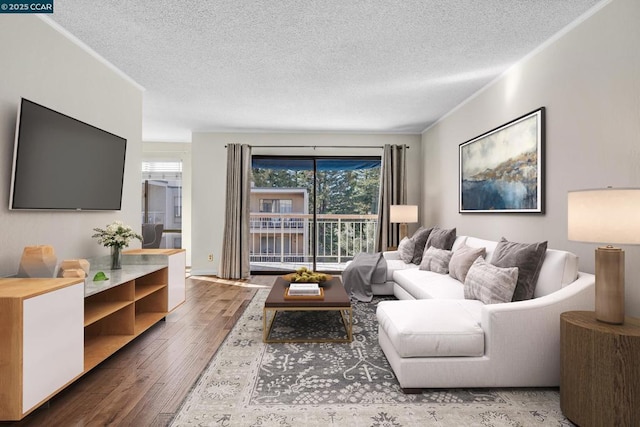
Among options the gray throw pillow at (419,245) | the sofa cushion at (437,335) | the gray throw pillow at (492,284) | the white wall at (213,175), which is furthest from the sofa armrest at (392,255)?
the sofa cushion at (437,335)

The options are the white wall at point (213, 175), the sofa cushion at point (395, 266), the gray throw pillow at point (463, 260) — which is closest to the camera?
the gray throw pillow at point (463, 260)

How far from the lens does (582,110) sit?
2510 mm

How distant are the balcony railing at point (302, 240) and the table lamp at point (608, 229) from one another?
4.76 m

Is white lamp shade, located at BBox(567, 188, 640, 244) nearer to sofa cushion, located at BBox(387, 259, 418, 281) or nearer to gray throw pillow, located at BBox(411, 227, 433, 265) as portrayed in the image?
sofa cushion, located at BBox(387, 259, 418, 281)

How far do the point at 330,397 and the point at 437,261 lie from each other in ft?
7.66

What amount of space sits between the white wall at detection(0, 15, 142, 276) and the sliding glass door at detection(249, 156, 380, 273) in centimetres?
274

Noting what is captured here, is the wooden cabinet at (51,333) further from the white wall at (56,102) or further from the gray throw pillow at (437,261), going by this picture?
the gray throw pillow at (437,261)

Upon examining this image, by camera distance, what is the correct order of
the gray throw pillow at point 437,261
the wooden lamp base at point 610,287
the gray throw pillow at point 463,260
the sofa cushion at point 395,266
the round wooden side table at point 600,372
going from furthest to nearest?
the sofa cushion at point 395,266
the gray throw pillow at point 437,261
the gray throw pillow at point 463,260
the wooden lamp base at point 610,287
the round wooden side table at point 600,372

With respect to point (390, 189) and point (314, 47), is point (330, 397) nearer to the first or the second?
point (314, 47)

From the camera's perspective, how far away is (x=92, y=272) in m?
2.88

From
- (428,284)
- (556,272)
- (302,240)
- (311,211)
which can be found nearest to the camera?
(556,272)

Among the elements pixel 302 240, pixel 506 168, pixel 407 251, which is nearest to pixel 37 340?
pixel 506 168

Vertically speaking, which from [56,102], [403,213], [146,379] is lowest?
[146,379]

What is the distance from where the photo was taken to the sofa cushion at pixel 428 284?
305cm
